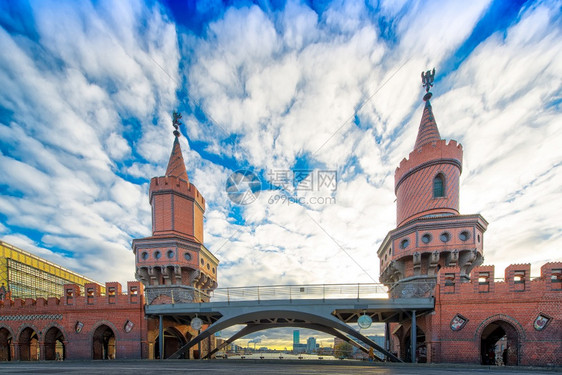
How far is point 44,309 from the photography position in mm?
21203

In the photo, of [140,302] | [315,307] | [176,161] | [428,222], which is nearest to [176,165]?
[176,161]

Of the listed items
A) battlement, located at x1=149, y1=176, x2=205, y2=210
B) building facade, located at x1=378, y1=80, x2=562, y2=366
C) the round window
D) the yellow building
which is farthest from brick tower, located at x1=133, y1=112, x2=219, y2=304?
the yellow building

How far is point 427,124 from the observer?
2528cm

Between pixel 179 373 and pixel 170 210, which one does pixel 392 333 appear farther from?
pixel 170 210

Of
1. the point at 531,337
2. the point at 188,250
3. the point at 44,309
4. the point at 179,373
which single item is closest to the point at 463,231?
the point at 531,337

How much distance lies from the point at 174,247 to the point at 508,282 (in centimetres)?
2393

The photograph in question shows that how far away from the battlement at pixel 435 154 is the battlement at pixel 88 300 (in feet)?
77.9

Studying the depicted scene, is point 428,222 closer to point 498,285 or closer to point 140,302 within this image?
point 498,285

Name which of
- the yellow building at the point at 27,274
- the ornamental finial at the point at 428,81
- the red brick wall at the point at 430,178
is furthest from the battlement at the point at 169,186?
the yellow building at the point at 27,274

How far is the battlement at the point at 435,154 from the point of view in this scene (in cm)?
2264

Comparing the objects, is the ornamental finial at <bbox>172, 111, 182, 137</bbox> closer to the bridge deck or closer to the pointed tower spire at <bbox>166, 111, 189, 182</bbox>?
the pointed tower spire at <bbox>166, 111, 189, 182</bbox>

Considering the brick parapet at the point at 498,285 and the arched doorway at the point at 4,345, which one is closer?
the brick parapet at the point at 498,285

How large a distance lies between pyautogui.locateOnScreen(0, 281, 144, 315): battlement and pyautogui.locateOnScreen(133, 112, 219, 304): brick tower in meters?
3.27

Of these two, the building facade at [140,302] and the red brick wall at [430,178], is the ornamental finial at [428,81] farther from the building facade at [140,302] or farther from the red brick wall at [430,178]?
the building facade at [140,302]
